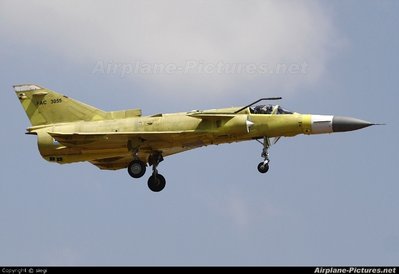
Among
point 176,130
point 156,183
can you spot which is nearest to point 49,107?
point 156,183

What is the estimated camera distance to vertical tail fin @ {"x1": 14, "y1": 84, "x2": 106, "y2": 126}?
4125cm

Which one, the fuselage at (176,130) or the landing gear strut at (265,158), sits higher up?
the fuselage at (176,130)

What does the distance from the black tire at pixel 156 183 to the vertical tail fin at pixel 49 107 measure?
3.20m

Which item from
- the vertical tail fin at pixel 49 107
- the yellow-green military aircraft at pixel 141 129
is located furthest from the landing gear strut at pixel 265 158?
the vertical tail fin at pixel 49 107

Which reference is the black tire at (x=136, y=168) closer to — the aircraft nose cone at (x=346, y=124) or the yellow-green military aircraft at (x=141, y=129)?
the yellow-green military aircraft at (x=141, y=129)

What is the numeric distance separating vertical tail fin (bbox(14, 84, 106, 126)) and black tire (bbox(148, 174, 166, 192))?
10.5ft

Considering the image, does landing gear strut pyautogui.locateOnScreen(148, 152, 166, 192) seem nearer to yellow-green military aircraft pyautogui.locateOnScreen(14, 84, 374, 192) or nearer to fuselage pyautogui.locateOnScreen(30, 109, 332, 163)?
yellow-green military aircraft pyautogui.locateOnScreen(14, 84, 374, 192)

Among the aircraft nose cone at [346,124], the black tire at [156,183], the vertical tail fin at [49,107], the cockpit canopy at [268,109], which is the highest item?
the vertical tail fin at [49,107]

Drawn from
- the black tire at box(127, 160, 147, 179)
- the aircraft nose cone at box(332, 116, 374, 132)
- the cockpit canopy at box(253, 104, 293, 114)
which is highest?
the cockpit canopy at box(253, 104, 293, 114)

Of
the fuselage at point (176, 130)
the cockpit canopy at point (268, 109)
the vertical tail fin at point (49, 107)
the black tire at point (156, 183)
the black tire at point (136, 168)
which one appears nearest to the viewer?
the fuselage at point (176, 130)

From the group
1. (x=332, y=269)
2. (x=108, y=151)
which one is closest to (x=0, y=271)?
(x=332, y=269)

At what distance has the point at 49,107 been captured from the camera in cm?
4172

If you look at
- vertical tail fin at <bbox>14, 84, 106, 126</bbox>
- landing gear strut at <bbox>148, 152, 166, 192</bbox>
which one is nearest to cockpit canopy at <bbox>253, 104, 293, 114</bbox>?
landing gear strut at <bbox>148, 152, 166, 192</bbox>

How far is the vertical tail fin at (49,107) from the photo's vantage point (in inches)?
1624
